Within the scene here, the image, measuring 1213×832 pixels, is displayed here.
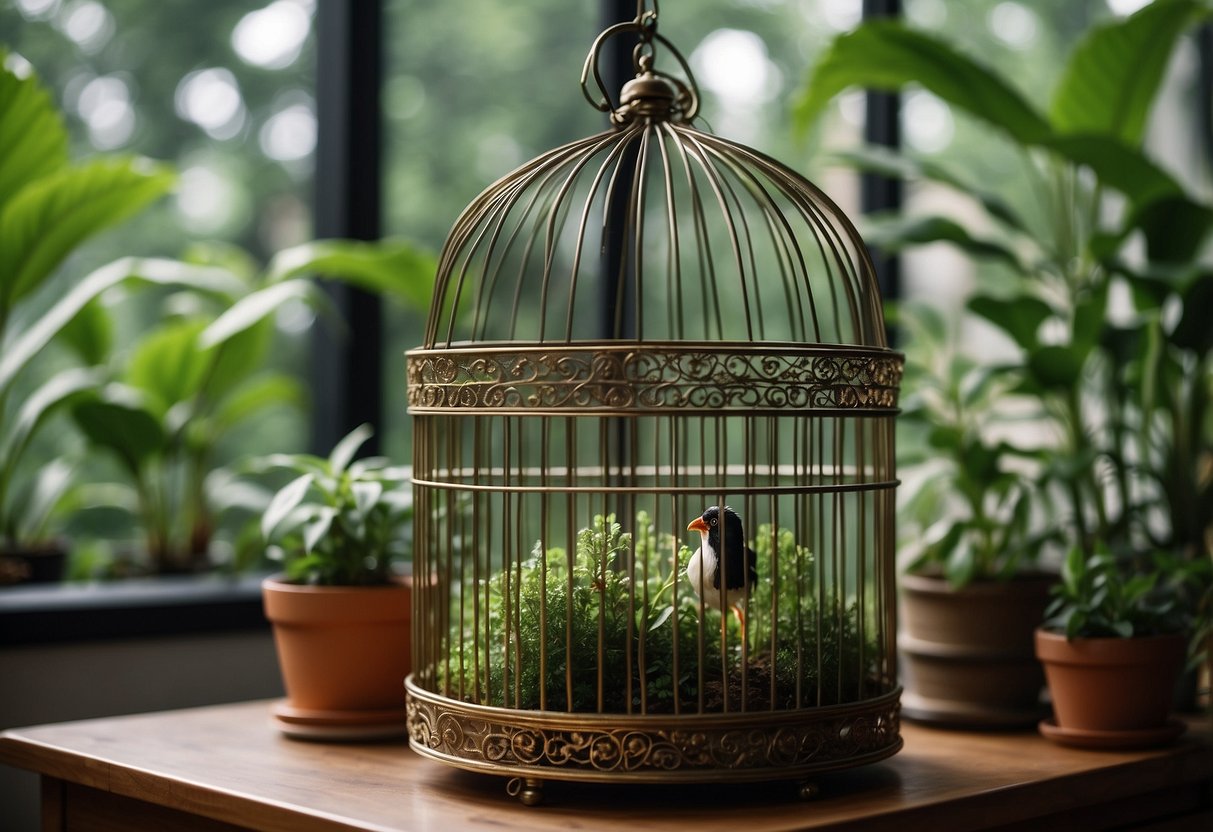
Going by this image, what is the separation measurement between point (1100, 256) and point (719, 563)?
0.84 metres

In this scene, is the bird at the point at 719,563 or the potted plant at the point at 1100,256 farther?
the potted plant at the point at 1100,256

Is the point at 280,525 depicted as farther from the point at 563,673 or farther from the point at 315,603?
the point at 563,673

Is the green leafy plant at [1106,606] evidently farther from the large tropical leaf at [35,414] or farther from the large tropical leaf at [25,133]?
the large tropical leaf at [25,133]

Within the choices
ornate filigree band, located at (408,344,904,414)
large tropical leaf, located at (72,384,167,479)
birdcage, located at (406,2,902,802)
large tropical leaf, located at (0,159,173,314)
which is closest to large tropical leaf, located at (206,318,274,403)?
large tropical leaf, located at (72,384,167,479)

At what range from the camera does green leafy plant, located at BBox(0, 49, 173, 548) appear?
1.71m

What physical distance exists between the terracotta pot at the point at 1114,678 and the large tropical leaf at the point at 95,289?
123cm

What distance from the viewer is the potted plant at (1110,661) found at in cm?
133

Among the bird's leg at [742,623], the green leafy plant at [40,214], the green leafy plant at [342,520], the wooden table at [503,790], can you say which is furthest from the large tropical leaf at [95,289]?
the bird's leg at [742,623]

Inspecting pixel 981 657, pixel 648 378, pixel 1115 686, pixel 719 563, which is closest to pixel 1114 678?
pixel 1115 686

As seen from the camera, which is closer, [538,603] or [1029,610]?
[538,603]

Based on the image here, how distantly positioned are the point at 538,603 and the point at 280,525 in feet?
1.15

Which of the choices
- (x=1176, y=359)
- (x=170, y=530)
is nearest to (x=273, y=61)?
(x=170, y=530)

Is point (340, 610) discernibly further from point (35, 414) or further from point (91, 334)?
point (91, 334)

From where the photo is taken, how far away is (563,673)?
1.14 m
